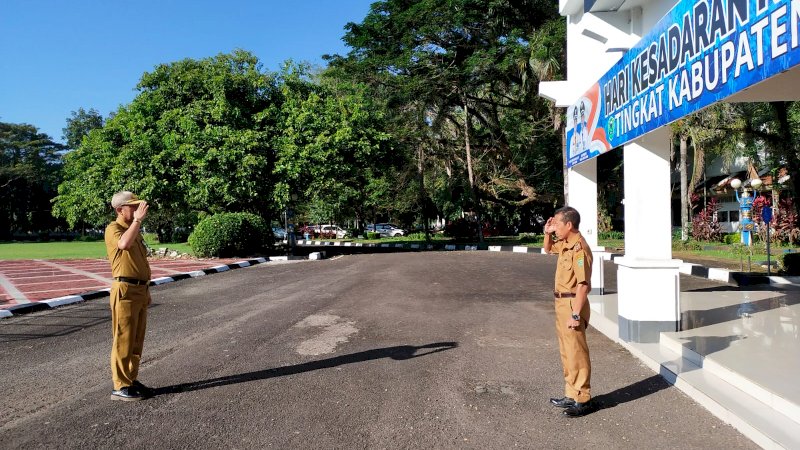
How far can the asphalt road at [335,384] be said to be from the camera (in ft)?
12.4

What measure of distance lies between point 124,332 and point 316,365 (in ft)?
6.04

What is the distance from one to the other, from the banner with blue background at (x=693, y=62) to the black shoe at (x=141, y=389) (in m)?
5.24

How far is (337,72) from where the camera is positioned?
27.3m

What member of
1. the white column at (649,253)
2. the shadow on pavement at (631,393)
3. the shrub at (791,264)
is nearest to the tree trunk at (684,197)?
the shrub at (791,264)

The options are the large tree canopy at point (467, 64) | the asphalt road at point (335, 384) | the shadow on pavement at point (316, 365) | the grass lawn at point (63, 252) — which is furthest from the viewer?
the grass lawn at point (63, 252)

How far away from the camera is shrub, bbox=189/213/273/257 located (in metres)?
20.2

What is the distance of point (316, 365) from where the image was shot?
5508 millimetres

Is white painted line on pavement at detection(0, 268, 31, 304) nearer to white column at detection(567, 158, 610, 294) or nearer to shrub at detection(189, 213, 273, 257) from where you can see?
shrub at detection(189, 213, 273, 257)

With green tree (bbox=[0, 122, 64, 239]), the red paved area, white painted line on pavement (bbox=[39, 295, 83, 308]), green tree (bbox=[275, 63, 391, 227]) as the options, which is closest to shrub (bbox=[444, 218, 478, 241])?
green tree (bbox=[275, 63, 391, 227])

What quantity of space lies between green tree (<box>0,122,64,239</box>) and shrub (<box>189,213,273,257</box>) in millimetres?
52627

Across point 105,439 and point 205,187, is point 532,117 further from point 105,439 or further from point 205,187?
point 105,439

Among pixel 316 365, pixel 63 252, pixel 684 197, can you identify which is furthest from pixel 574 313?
pixel 63 252

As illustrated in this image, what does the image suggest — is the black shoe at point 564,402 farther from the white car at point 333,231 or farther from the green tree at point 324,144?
the white car at point 333,231

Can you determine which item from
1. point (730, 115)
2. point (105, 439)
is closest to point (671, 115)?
point (105, 439)
